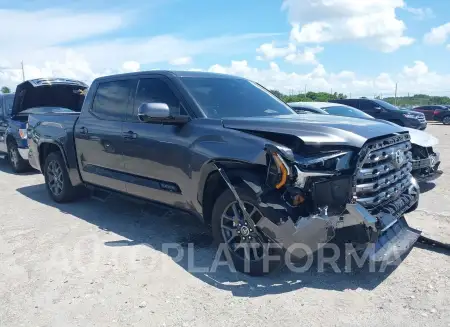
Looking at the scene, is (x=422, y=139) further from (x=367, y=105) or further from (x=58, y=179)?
(x=367, y=105)

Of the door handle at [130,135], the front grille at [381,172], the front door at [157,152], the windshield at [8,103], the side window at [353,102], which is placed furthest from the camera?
the side window at [353,102]

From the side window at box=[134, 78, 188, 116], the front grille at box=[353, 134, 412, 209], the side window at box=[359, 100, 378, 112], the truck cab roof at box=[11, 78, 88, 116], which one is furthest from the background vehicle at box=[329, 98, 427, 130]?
the side window at box=[134, 78, 188, 116]

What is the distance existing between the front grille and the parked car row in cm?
1

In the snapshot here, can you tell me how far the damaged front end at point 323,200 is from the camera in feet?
11.0

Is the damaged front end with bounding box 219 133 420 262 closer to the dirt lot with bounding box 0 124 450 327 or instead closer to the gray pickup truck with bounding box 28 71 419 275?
the gray pickup truck with bounding box 28 71 419 275

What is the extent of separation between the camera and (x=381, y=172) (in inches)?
146

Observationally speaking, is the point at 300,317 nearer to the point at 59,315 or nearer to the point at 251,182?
the point at 251,182

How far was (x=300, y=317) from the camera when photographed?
321 centimetres

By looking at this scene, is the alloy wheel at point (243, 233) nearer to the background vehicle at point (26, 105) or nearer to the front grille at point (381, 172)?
the front grille at point (381, 172)

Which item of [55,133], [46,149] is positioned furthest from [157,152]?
[46,149]

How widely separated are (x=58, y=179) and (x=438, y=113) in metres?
28.8

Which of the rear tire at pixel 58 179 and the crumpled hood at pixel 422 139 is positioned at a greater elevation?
the crumpled hood at pixel 422 139

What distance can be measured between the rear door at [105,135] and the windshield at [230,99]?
937mm

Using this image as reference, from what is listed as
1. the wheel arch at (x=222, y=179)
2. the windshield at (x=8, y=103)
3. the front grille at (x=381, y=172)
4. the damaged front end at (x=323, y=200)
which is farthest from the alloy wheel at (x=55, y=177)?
the front grille at (x=381, y=172)
